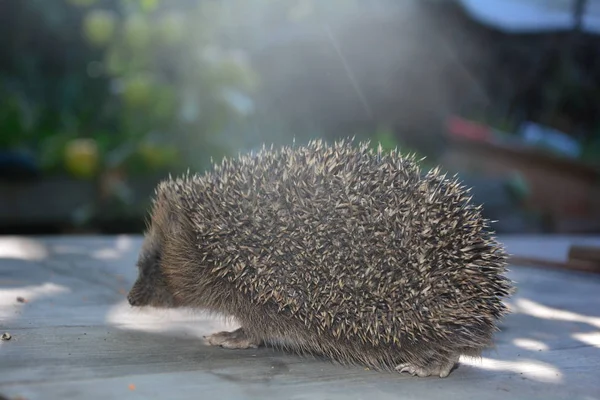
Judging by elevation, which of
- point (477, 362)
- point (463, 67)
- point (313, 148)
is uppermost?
point (463, 67)

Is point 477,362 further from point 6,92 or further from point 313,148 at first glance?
point 6,92

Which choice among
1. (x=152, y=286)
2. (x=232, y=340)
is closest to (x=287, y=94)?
(x=152, y=286)

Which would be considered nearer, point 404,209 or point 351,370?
point 404,209

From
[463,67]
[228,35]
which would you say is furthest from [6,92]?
[463,67]

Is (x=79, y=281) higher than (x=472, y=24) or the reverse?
the reverse

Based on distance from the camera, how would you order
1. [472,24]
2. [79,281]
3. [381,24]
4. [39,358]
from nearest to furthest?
[39,358] < [79,281] < [381,24] < [472,24]

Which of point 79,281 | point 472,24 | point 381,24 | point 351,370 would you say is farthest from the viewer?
point 472,24

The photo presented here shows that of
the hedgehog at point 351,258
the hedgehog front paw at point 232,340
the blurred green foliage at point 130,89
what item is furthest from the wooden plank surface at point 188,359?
the blurred green foliage at point 130,89

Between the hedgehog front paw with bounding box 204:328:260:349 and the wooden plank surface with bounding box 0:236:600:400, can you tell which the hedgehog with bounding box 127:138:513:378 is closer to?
the hedgehog front paw with bounding box 204:328:260:349
